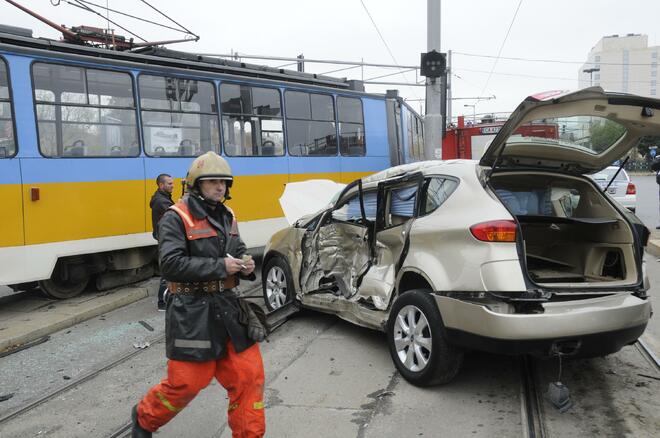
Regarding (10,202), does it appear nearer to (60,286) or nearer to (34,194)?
(34,194)

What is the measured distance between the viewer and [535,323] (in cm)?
357

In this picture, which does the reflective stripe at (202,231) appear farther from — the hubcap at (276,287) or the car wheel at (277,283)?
the hubcap at (276,287)

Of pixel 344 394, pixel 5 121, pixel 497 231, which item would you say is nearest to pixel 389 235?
pixel 497 231

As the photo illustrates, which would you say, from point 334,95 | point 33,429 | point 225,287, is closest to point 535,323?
point 225,287

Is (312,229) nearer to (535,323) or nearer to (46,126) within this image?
(535,323)

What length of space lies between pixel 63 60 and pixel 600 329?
22.4ft

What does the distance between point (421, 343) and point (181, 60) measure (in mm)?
6283

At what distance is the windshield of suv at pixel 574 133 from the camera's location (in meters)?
4.13

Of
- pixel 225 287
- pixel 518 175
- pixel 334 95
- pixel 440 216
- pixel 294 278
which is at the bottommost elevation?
pixel 294 278

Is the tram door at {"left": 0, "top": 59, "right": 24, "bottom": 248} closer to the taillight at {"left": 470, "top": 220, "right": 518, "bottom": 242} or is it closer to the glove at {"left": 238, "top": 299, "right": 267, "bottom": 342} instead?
the glove at {"left": 238, "top": 299, "right": 267, "bottom": 342}

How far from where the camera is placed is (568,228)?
4930 millimetres

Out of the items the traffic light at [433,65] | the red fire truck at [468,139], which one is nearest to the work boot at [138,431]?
the traffic light at [433,65]

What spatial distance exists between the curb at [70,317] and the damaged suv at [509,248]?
2.95 m

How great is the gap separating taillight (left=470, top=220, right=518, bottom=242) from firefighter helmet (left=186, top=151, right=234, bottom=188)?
69.5 inches
